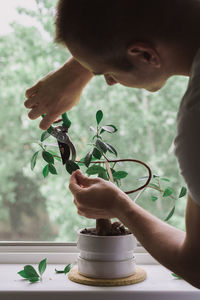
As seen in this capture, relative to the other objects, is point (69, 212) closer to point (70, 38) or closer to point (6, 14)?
point (6, 14)

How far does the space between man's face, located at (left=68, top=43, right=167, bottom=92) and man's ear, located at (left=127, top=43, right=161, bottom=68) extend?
1 cm

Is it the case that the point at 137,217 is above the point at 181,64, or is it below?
below

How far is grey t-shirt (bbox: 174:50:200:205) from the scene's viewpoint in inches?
30.2

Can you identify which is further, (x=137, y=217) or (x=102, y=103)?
(x=102, y=103)

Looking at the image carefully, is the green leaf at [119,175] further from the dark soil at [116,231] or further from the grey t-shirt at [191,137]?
the grey t-shirt at [191,137]

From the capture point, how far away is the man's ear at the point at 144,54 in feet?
2.76

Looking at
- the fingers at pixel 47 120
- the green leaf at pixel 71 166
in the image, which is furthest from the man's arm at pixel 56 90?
the green leaf at pixel 71 166

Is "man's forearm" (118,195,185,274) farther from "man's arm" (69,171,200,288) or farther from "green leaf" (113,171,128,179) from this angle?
"green leaf" (113,171,128,179)

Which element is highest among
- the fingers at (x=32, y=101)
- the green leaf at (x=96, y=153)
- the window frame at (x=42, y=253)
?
the fingers at (x=32, y=101)

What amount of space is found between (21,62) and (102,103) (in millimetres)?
329

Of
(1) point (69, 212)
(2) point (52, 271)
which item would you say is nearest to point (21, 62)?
(1) point (69, 212)

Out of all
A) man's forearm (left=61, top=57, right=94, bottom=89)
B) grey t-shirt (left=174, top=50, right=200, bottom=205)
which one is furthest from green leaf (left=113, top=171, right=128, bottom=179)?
grey t-shirt (left=174, top=50, right=200, bottom=205)

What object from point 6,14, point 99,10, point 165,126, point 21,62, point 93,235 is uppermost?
point 6,14

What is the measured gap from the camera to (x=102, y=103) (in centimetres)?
175
